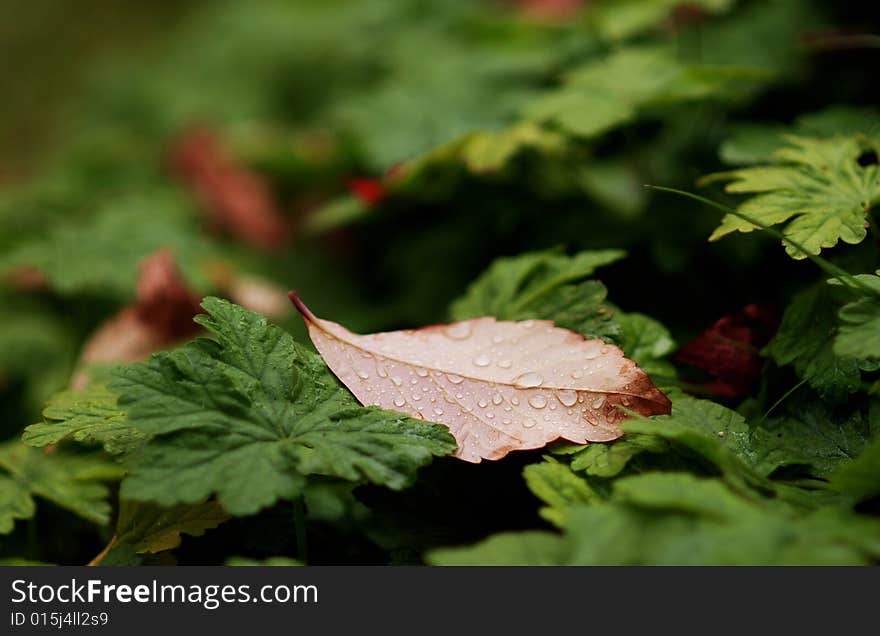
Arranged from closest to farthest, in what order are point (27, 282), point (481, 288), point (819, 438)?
point (819, 438) < point (481, 288) < point (27, 282)

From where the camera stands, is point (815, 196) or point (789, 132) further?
point (789, 132)

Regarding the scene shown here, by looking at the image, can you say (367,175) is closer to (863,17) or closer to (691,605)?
(863,17)

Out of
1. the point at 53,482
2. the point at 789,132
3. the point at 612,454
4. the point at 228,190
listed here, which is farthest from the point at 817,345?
the point at 228,190

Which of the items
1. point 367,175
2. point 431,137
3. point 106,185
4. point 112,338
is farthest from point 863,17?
point 106,185

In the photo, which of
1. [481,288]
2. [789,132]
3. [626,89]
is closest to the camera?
[481,288]

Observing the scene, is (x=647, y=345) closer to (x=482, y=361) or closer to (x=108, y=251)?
(x=482, y=361)

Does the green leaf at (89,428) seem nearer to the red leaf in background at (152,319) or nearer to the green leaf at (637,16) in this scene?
the red leaf in background at (152,319)

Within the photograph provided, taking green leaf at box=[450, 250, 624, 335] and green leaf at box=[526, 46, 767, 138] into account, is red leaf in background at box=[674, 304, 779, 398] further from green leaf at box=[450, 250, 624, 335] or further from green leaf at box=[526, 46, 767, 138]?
green leaf at box=[526, 46, 767, 138]
